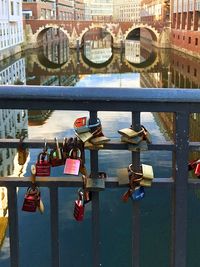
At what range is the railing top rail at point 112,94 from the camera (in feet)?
5.47

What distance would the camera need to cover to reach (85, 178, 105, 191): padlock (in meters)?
1.77

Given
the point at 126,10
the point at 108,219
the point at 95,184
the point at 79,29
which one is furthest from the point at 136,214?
the point at 126,10

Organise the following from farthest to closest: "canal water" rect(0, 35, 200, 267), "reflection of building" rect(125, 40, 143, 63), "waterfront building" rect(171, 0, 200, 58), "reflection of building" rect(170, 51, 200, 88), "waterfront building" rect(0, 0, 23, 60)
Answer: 1. "reflection of building" rect(125, 40, 143, 63)
2. "waterfront building" rect(0, 0, 23, 60)
3. "waterfront building" rect(171, 0, 200, 58)
4. "reflection of building" rect(170, 51, 200, 88)
5. "canal water" rect(0, 35, 200, 267)

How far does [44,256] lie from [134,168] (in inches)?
200

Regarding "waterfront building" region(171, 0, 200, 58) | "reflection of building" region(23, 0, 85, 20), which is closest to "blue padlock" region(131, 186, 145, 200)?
"waterfront building" region(171, 0, 200, 58)

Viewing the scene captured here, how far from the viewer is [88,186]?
5.82 ft

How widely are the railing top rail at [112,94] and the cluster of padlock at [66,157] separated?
0.19 m

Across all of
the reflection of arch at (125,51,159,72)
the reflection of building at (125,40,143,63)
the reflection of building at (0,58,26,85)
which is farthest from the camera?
the reflection of building at (125,40,143,63)

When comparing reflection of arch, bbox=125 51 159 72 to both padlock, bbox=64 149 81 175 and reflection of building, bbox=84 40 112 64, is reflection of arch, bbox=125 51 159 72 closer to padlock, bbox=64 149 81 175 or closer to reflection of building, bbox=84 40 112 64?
reflection of building, bbox=84 40 112 64

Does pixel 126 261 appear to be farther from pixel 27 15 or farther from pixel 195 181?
pixel 27 15

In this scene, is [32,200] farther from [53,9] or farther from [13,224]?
[53,9]

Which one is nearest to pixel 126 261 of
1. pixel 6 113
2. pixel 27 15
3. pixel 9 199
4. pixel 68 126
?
pixel 9 199

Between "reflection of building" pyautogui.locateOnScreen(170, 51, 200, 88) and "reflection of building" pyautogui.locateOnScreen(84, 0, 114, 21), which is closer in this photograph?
"reflection of building" pyautogui.locateOnScreen(170, 51, 200, 88)

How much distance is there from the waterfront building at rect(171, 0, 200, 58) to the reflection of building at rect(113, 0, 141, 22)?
70.6 meters
